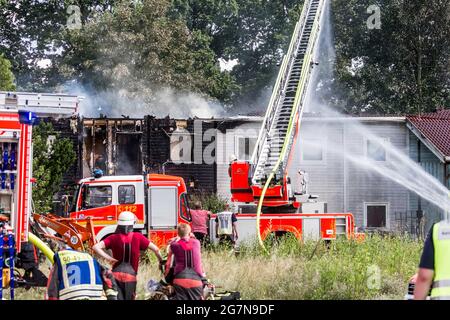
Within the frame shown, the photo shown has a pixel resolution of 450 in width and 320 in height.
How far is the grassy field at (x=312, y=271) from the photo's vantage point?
1429 cm

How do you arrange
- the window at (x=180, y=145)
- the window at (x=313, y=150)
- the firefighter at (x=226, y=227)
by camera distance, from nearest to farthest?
the firefighter at (x=226, y=227) < the window at (x=180, y=145) < the window at (x=313, y=150)

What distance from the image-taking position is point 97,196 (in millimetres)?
19672

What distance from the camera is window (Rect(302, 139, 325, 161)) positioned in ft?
107

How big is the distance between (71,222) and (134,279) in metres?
7.43

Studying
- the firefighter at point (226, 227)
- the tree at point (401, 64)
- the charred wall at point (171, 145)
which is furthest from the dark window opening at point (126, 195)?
the tree at point (401, 64)

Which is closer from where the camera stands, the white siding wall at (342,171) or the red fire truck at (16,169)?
the red fire truck at (16,169)

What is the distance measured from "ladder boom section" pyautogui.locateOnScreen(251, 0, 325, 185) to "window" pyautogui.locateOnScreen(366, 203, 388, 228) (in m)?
7.74

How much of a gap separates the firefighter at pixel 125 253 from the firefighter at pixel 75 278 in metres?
1.57

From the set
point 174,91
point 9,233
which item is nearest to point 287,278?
point 9,233

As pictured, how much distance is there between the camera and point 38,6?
162 ft

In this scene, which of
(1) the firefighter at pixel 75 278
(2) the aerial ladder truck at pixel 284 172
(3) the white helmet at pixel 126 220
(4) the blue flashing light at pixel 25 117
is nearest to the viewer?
(1) the firefighter at pixel 75 278

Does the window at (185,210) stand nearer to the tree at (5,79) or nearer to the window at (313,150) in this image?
the window at (313,150)

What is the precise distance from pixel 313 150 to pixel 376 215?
10.8 ft

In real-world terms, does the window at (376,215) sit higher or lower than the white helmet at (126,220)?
lower
